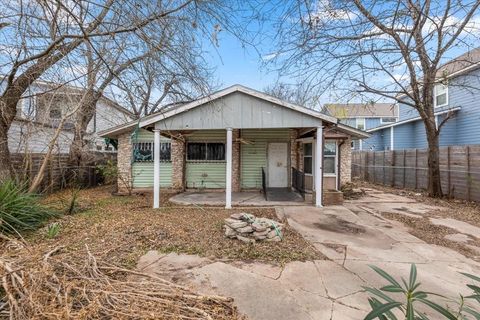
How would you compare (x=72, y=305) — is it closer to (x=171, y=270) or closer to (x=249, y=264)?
(x=171, y=270)

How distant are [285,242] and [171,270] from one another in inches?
86.8

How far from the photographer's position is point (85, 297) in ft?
8.89

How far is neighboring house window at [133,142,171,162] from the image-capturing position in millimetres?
12172

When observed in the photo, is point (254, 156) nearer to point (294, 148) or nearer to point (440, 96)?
point (294, 148)

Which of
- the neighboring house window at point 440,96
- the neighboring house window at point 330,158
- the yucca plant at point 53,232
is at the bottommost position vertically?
the yucca plant at point 53,232

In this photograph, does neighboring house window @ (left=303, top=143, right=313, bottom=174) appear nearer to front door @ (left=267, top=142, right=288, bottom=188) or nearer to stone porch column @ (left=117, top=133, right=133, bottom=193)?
front door @ (left=267, top=142, right=288, bottom=188)

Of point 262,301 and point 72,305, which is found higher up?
point 72,305

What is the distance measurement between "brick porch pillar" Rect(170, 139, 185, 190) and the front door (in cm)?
387

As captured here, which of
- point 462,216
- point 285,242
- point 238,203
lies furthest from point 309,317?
point 462,216

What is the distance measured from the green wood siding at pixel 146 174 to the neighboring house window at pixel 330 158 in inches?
263

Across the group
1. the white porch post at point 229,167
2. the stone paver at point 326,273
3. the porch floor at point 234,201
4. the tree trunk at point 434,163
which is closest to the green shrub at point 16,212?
the stone paver at point 326,273

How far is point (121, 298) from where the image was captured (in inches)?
109

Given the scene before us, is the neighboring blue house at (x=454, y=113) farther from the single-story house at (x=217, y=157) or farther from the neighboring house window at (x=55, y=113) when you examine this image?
the neighboring house window at (x=55, y=113)

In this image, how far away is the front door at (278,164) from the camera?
11969 millimetres
